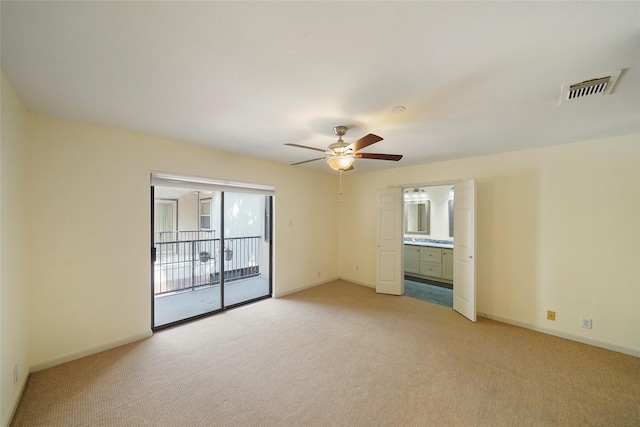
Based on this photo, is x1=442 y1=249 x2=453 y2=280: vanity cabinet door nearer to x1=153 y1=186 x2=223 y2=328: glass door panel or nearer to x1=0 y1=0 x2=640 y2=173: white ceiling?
x1=0 y1=0 x2=640 y2=173: white ceiling

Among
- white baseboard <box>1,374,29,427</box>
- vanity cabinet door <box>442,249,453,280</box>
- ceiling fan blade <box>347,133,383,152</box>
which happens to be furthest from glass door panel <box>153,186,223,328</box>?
vanity cabinet door <box>442,249,453,280</box>

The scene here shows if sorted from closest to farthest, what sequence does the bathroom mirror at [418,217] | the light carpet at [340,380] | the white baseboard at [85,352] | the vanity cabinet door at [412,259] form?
the light carpet at [340,380] → the white baseboard at [85,352] → the vanity cabinet door at [412,259] → the bathroom mirror at [418,217]

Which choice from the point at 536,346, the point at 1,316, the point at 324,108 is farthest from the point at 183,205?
the point at 536,346

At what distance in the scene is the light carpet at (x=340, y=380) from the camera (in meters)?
1.84

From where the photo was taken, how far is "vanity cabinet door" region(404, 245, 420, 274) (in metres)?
5.76

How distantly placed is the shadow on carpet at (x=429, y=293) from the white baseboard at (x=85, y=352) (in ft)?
13.9

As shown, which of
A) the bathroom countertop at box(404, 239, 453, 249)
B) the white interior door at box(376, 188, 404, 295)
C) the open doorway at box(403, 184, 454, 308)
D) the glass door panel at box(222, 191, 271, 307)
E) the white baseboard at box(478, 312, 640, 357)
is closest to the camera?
the white baseboard at box(478, 312, 640, 357)

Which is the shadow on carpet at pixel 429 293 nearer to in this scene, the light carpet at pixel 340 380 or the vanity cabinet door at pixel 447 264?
the vanity cabinet door at pixel 447 264

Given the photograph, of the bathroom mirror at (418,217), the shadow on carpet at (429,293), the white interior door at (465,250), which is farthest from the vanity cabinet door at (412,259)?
the white interior door at (465,250)

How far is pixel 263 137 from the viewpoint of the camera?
116 inches

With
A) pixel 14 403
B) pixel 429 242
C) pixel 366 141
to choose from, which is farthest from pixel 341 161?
pixel 429 242

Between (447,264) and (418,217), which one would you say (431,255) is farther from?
(418,217)

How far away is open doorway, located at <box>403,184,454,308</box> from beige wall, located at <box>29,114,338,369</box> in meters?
4.42

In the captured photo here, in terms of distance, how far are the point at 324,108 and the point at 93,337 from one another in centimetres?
340
